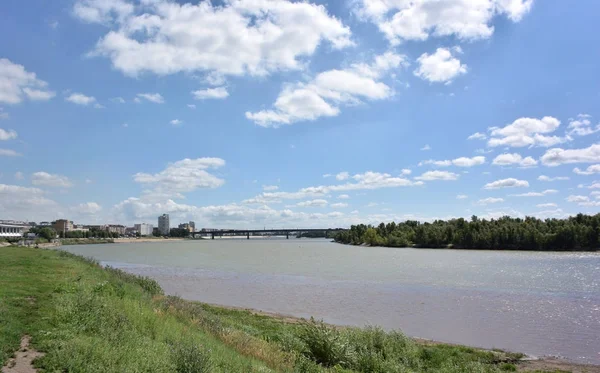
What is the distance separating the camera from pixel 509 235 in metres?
130

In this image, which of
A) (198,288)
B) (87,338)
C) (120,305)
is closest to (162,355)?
(87,338)

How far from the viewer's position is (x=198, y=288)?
4475 cm

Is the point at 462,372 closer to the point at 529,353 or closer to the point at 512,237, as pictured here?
the point at 529,353

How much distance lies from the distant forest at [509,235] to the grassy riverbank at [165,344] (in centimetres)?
11719

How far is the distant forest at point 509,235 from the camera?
11781cm

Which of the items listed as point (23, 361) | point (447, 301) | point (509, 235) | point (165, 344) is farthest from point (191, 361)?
point (509, 235)

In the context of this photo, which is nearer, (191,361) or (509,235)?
(191,361)

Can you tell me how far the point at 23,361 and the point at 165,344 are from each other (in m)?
3.12

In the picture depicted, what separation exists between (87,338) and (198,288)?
36799mm

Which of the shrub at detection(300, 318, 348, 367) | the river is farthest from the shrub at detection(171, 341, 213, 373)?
the river

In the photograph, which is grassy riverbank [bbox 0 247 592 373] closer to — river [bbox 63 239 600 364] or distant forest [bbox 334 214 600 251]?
river [bbox 63 239 600 364]

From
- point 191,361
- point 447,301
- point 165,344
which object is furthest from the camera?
point 447,301

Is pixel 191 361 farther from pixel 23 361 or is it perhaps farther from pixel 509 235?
pixel 509 235

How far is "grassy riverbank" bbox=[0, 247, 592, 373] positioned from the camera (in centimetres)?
847
